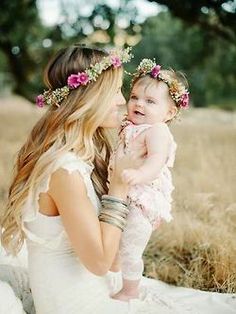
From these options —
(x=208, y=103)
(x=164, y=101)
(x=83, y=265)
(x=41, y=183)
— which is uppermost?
(x=164, y=101)

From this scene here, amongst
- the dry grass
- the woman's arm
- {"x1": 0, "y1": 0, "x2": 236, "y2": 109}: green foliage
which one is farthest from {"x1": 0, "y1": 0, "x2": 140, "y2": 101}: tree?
the woman's arm

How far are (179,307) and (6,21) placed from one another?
6.52 meters

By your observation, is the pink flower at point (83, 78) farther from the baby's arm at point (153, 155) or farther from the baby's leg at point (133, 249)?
the baby's leg at point (133, 249)

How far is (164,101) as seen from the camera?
101 inches

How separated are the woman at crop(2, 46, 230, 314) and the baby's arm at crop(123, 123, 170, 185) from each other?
0.05 metres

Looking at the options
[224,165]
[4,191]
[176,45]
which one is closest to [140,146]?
[4,191]

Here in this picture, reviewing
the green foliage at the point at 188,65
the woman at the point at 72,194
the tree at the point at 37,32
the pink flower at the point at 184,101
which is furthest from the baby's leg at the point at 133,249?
the green foliage at the point at 188,65

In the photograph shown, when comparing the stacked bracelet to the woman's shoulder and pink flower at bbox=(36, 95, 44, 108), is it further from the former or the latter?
pink flower at bbox=(36, 95, 44, 108)

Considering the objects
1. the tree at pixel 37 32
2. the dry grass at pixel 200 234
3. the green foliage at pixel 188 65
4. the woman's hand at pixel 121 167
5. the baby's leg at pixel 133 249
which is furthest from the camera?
the green foliage at pixel 188 65

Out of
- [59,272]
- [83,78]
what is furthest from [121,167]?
[59,272]

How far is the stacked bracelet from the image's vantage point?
2.11m

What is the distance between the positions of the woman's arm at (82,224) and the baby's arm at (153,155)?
179 mm

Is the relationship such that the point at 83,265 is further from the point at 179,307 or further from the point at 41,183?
the point at 179,307

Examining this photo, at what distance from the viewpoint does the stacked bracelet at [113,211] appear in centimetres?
211
